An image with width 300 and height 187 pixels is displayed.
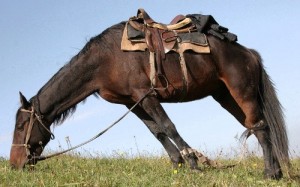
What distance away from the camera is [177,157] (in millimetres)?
8180

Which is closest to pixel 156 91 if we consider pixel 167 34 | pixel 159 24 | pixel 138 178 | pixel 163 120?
pixel 163 120

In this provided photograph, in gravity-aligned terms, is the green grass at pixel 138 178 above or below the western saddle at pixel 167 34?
below

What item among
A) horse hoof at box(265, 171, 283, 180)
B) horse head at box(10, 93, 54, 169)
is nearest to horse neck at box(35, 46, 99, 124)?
horse head at box(10, 93, 54, 169)

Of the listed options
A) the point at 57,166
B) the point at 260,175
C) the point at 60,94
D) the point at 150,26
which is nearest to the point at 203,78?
the point at 150,26

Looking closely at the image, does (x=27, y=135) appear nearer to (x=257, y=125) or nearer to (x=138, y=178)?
(x=138, y=178)

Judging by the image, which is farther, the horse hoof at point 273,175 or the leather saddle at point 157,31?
the leather saddle at point 157,31

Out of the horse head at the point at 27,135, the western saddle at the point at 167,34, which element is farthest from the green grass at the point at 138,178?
the western saddle at the point at 167,34

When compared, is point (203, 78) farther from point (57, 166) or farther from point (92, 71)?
point (57, 166)

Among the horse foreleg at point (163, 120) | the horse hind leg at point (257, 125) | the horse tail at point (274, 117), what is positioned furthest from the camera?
the horse tail at point (274, 117)

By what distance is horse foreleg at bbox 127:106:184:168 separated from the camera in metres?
8.20

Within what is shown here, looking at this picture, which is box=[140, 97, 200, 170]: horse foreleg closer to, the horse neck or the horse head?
the horse neck

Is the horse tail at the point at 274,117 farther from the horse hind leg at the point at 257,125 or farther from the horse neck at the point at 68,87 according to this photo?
the horse neck at the point at 68,87

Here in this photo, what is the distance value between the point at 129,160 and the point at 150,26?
3.37 meters

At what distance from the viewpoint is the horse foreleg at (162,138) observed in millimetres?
8195
